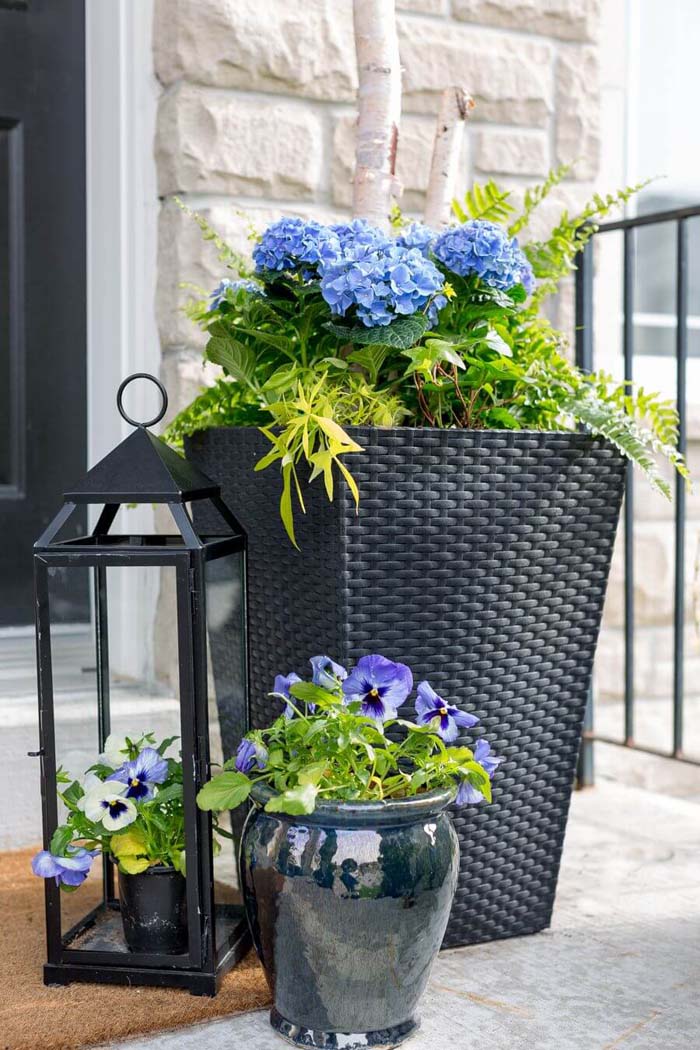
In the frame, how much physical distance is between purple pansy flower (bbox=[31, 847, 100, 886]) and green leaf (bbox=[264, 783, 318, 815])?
11.2 inches

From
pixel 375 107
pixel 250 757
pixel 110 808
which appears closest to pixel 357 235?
pixel 375 107

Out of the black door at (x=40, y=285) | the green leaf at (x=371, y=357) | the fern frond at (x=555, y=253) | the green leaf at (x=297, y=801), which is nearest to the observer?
the green leaf at (x=297, y=801)

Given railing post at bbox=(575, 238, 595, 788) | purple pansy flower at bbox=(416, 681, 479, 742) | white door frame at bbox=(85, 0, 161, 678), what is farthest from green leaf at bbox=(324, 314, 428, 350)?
railing post at bbox=(575, 238, 595, 788)

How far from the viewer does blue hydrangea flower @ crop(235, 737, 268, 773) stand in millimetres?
1330

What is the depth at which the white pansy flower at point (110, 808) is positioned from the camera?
140 cm

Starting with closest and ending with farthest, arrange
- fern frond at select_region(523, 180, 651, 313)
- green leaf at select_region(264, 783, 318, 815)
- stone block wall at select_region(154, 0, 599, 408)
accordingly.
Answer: green leaf at select_region(264, 783, 318, 815) → fern frond at select_region(523, 180, 651, 313) → stone block wall at select_region(154, 0, 599, 408)

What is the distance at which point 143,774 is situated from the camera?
143 centimetres

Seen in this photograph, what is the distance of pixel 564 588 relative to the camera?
157 cm

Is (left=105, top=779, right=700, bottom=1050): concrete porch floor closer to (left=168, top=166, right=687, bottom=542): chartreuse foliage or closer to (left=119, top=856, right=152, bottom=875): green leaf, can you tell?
(left=119, top=856, right=152, bottom=875): green leaf

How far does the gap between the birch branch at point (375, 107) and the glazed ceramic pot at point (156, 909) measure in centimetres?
90

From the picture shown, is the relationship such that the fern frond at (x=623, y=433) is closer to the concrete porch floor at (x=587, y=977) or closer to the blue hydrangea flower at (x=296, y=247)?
the blue hydrangea flower at (x=296, y=247)

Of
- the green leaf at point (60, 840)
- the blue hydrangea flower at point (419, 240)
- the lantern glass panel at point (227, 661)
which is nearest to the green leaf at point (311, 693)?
the lantern glass panel at point (227, 661)

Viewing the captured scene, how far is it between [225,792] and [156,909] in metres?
0.21

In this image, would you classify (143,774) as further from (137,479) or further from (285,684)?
(137,479)
